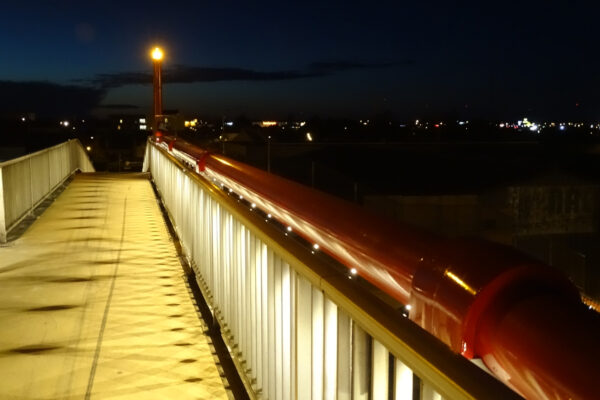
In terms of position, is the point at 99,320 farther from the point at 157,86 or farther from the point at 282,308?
the point at 157,86

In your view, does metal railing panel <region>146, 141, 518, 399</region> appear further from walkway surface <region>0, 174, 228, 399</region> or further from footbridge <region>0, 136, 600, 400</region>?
walkway surface <region>0, 174, 228, 399</region>

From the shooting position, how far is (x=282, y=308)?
148 inches

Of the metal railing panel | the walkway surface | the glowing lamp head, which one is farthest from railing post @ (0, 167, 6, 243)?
the glowing lamp head

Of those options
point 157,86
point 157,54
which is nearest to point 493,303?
point 157,54

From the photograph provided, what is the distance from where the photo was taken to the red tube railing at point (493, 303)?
Answer: 4.36 feet

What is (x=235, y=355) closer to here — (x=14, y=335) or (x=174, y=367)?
(x=174, y=367)

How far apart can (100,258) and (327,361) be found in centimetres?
753

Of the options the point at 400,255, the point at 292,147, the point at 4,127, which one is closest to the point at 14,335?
the point at 400,255

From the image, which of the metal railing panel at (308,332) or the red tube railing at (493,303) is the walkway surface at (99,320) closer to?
the metal railing panel at (308,332)

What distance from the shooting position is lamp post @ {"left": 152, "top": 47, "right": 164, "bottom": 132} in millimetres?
25484

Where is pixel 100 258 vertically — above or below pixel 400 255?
below

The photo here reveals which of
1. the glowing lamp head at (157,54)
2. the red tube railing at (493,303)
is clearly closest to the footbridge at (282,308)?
the red tube railing at (493,303)

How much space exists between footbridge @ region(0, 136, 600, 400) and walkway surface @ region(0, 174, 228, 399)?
23mm

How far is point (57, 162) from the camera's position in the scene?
18.7 meters
